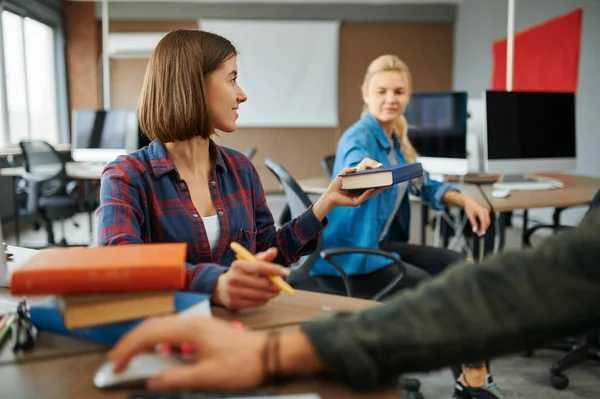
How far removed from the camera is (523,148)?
297 cm

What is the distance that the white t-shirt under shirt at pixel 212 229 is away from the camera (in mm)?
1309

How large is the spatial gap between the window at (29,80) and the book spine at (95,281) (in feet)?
20.9

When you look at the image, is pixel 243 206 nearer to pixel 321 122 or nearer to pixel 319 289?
pixel 319 289

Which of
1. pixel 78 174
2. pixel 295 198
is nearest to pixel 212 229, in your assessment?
pixel 295 198

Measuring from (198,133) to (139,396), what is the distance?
2.69ft

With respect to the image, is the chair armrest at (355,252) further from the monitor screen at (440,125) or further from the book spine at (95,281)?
the monitor screen at (440,125)

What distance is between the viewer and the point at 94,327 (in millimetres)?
787

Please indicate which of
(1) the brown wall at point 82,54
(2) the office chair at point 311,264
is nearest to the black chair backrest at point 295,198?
(2) the office chair at point 311,264

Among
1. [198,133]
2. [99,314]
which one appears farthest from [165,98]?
[99,314]

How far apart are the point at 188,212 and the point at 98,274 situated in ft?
1.95

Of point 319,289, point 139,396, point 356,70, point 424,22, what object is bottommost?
point 319,289

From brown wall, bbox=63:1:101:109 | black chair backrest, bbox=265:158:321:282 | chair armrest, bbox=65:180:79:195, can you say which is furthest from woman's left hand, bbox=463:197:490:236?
brown wall, bbox=63:1:101:109

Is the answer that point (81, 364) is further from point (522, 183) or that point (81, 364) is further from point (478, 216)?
point (522, 183)

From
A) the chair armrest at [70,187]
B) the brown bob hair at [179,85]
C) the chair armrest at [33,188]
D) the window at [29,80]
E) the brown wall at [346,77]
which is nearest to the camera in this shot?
the brown bob hair at [179,85]
